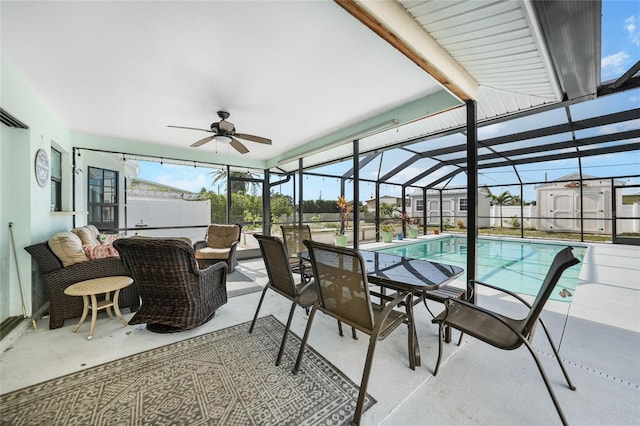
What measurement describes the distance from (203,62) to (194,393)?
8.84ft

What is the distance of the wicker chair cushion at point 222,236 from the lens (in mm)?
4703

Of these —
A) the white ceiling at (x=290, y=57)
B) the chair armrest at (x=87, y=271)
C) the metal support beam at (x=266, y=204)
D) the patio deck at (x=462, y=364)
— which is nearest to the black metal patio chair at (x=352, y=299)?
the patio deck at (x=462, y=364)

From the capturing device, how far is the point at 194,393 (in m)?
1.53

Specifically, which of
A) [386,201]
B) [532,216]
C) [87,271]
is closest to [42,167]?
[87,271]

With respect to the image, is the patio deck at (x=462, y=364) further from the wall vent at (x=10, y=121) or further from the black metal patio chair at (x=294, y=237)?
the wall vent at (x=10, y=121)

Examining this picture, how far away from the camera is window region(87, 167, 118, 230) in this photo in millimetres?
4738

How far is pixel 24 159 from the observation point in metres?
2.46

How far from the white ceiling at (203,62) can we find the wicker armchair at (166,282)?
1.68 metres

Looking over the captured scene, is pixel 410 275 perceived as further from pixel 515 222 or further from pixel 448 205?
pixel 448 205

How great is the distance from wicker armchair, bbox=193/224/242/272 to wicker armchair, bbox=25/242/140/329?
5.62 feet

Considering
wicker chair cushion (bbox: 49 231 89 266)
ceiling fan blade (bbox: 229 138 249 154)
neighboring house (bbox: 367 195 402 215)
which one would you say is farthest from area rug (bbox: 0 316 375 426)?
neighboring house (bbox: 367 195 402 215)

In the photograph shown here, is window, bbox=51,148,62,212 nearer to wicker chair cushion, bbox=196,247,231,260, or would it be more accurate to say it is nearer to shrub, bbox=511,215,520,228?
wicker chair cushion, bbox=196,247,231,260

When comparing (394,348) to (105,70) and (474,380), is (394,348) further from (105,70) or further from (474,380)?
(105,70)

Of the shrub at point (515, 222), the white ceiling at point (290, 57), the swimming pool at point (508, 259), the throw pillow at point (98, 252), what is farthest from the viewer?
the shrub at point (515, 222)
